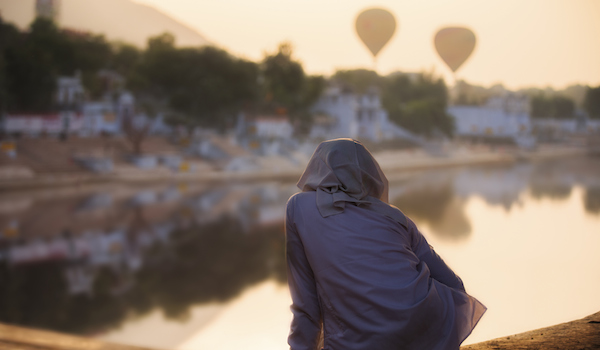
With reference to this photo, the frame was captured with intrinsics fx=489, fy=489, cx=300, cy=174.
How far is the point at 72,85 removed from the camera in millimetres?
10953

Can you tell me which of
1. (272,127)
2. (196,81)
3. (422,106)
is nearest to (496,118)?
(422,106)

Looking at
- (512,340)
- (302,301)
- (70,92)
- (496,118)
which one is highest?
(70,92)

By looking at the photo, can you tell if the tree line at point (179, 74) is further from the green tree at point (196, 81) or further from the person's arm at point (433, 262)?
the person's arm at point (433, 262)

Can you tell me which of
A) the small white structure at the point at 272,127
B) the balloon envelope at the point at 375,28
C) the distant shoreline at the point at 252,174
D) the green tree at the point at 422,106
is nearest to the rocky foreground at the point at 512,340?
the balloon envelope at the point at 375,28

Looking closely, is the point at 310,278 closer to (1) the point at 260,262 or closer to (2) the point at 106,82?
(1) the point at 260,262

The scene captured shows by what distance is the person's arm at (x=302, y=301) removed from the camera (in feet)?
2.58

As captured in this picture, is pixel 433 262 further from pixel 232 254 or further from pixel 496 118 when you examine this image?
pixel 496 118

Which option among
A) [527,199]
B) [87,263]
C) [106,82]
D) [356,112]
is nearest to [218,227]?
[87,263]

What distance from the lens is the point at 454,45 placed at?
4711mm

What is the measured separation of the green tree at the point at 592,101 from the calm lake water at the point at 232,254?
1072 mm

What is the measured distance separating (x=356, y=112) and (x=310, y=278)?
10835mm

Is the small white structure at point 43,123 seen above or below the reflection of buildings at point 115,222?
above

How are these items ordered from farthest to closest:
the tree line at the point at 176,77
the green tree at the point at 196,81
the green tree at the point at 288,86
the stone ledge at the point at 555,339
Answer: the green tree at the point at 288,86 → the green tree at the point at 196,81 → the tree line at the point at 176,77 → the stone ledge at the point at 555,339

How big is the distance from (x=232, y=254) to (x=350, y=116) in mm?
6128
